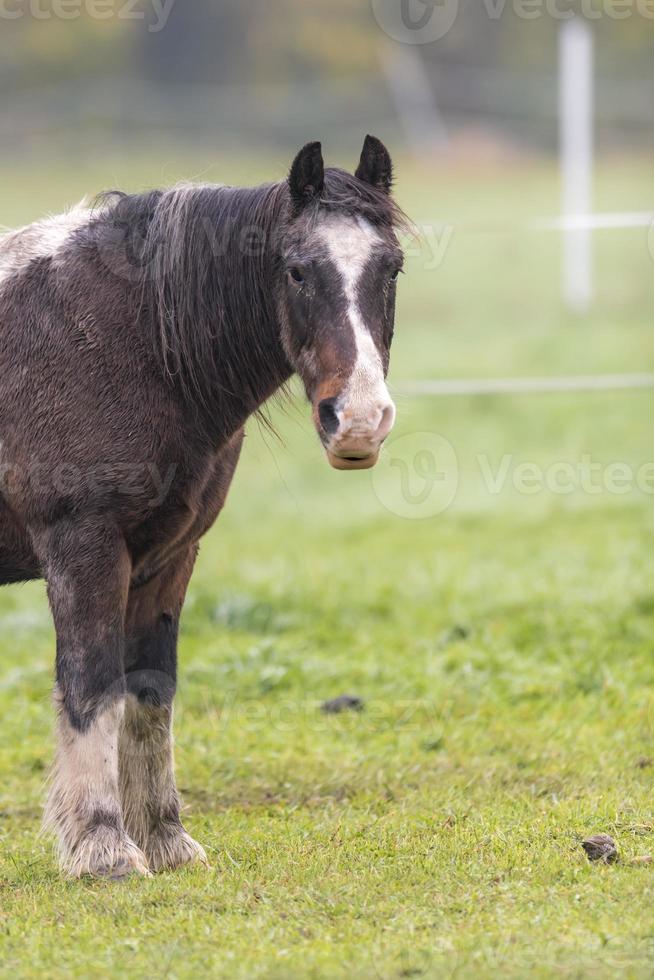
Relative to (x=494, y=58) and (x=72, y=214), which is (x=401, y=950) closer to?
(x=72, y=214)

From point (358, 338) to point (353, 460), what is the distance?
341 mm

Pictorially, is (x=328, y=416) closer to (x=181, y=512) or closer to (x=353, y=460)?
(x=353, y=460)

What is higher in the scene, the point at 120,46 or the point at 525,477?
the point at 120,46

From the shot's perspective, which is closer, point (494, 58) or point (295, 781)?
point (295, 781)

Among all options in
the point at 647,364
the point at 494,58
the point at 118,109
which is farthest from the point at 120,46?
the point at 647,364

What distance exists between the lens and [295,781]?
5227mm

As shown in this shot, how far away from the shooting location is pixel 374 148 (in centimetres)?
410

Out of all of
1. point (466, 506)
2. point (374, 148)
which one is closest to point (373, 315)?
point (374, 148)

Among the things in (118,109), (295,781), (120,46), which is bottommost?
(295,781)

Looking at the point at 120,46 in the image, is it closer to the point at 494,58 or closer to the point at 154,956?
the point at 494,58

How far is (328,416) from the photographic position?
3732 mm

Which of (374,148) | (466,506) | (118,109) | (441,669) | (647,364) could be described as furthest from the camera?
(118,109)

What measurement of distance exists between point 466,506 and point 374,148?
6226 mm

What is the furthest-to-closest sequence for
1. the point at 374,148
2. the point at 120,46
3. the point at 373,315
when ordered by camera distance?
the point at 120,46, the point at 374,148, the point at 373,315
